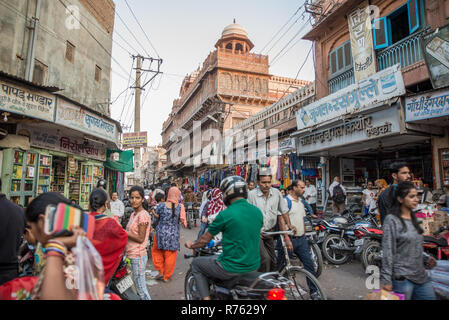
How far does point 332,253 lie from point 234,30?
30.0 m

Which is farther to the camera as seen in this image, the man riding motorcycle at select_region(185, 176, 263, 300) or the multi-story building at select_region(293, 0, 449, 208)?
the multi-story building at select_region(293, 0, 449, 208)

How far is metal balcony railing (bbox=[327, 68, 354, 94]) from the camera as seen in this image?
10742 mm

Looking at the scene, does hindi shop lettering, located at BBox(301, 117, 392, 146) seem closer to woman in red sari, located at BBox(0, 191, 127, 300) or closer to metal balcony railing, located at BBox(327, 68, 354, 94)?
metal balcony railing, located at BBox(327, 68, 354, 94)

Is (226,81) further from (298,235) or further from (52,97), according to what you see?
(298,235)

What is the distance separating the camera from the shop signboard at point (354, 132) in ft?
26.5

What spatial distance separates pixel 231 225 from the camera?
2.53 m

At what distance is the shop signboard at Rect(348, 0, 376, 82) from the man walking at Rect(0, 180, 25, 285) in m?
10.5

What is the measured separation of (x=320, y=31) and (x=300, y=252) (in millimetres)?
11329

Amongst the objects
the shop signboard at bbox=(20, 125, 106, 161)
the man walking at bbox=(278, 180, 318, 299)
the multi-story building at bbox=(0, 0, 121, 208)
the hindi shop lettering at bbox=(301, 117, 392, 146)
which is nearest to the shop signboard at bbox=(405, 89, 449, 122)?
the hindi shop lettering at bbox=(301, 117, 392, 146)

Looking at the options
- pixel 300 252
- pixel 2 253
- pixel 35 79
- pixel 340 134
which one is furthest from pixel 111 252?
pixel 35 79

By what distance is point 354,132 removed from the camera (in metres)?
9.35

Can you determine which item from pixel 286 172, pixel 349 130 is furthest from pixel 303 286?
pixel 286 172
